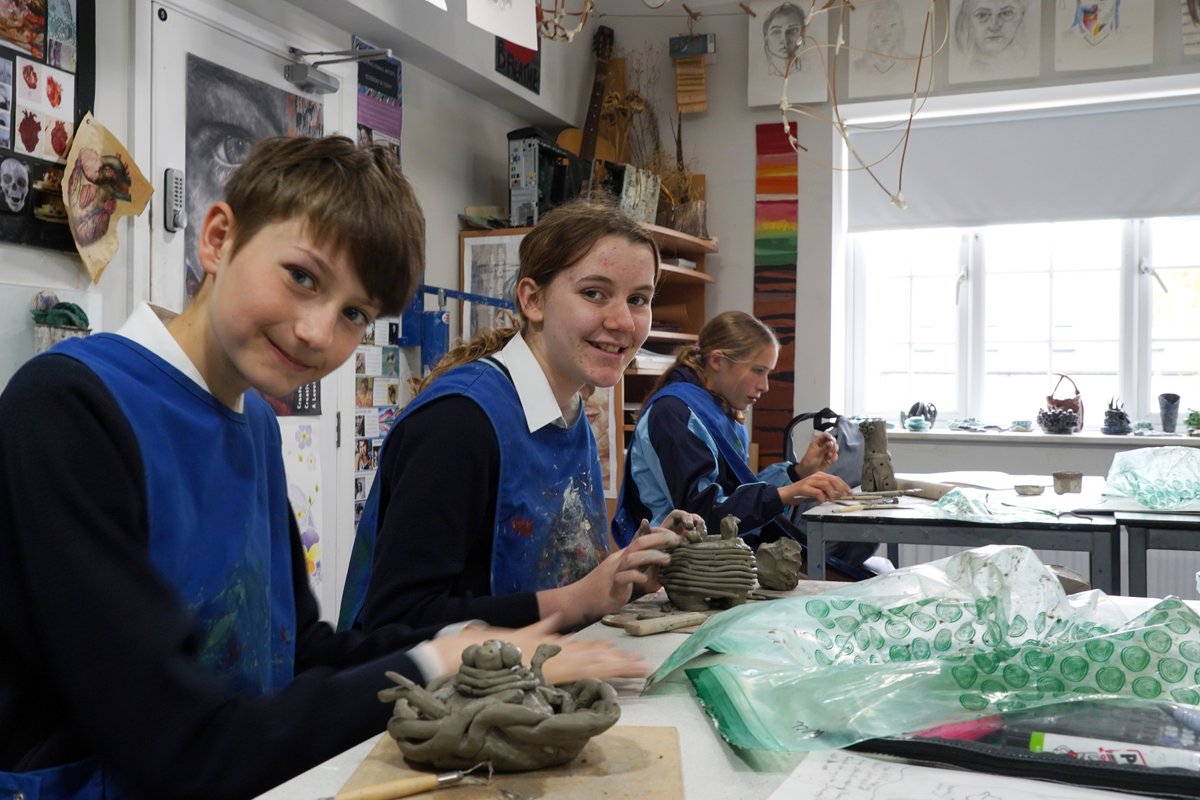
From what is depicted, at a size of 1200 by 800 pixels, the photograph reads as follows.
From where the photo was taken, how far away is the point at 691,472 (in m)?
2.75

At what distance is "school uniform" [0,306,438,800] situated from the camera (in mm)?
844

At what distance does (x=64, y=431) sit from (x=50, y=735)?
271 millimetres

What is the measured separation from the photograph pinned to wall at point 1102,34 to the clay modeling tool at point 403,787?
511 cm

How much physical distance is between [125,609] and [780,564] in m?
1.10

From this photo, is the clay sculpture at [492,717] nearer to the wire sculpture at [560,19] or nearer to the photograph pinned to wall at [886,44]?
the wire sculpture at [560,19]

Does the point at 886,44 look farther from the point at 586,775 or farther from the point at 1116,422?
the point at 586,775

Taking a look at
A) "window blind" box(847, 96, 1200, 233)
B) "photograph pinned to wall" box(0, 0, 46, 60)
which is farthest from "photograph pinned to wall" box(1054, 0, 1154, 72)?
"photograph pinned to wall" box(0, 0, 46, 60)

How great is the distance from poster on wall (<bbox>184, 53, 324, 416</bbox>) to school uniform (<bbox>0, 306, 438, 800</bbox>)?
205 cm

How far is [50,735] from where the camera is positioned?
904 mm

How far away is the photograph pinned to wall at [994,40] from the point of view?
16.4ft

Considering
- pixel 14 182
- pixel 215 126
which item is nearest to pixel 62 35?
pixel 14 182

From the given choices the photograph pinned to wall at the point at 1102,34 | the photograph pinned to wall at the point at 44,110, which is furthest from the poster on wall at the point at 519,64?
the photograph pinned to wall at the point at 1102,34

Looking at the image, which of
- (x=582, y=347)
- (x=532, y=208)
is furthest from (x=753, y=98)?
(x=582, y=347)

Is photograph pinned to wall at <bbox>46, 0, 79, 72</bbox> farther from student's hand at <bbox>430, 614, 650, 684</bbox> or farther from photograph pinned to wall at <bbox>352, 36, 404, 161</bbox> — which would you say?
student's hand at <bbox>430, 614, 650, 684</bbox>
